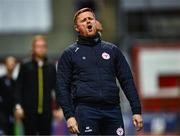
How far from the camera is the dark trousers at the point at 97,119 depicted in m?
9.00

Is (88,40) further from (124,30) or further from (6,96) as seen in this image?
(124,30)

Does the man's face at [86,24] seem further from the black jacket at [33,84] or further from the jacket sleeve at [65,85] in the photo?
the black jacket at [33,84]

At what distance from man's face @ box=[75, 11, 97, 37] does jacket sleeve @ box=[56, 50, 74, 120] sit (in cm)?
30

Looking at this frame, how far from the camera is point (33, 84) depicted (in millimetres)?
12727

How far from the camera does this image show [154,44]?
26.4 metres

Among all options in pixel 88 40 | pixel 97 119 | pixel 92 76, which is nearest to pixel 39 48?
pixel 88 40

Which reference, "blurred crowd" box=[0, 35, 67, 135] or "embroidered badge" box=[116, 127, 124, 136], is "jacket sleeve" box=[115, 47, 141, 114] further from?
"blurred crowd" box=[0, 35, 67, 135]

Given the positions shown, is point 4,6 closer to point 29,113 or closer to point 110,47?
point 29,113

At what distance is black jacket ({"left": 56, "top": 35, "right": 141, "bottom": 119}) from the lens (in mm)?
9039

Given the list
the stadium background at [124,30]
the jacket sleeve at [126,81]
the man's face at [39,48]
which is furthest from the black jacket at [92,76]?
the stadium background at [124,30]

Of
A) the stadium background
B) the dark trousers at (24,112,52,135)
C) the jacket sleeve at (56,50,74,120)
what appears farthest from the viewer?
the stadium background

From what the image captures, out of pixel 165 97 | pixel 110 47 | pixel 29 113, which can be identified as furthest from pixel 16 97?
pixel 165 97

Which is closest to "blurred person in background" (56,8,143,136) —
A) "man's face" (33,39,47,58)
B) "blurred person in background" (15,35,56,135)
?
"man's face" (33,39,47,58)

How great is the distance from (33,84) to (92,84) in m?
3.78
